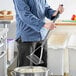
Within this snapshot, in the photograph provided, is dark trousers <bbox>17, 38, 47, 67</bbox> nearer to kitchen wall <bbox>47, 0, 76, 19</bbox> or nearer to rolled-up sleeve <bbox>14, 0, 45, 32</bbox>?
rolled-up sleeve <bbox>14, 0, 45, 32</bbox>

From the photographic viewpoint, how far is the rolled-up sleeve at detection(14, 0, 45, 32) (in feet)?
6.15

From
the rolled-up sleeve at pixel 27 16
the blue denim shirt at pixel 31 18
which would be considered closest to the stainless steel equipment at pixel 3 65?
the blue denim shirt at pixel 31 18

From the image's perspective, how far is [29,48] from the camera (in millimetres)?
2053

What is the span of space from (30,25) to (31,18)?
0.07 metres

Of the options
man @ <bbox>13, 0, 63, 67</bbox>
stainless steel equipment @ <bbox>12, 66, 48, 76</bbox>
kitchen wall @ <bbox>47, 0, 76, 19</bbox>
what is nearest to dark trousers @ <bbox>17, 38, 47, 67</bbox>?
man @ <bbox>13, 0, 63, 67</bbox>

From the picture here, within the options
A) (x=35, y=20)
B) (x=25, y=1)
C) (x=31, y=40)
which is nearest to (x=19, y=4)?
(x=25, y=1)

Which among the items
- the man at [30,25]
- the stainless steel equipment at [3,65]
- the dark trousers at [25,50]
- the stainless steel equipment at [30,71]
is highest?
the man at [30,25]

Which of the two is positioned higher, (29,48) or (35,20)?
(35,20)

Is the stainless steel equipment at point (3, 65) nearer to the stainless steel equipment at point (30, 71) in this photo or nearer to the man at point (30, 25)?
the man at point (30, 25)

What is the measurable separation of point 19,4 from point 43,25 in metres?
0.23

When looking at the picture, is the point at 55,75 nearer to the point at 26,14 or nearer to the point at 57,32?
the point at 57,32

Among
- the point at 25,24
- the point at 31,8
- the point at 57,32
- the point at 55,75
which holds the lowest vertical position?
the point at 55,75

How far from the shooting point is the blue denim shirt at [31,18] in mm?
1879

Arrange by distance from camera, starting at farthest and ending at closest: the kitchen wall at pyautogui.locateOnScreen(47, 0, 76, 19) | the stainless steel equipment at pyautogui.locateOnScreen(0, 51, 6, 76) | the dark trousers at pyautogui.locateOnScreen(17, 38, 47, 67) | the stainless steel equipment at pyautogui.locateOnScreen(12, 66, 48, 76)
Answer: the kitchen wall at pyautogui.locateOnScreen(47, 0, 76, 19) → the stainless steel equipment at pyautogui.locateOnScreen(0, 51, 6, 76) → the dark trousers at pyautogui.locateOnScreen(17, 38, 47, 67) → the stainless steel equipment at pyautogui.locateOnScreen(12, 66, 48, 76)
